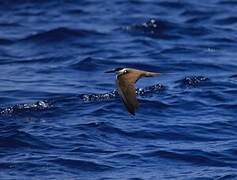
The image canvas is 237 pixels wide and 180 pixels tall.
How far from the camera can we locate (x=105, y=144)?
46.0ft

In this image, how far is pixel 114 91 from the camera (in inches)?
655

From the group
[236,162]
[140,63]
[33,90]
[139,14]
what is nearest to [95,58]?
[140,63]

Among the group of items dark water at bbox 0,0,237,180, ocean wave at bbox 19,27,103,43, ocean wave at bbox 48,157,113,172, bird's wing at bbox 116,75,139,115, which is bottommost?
ocean wave at bbox 48,157,113,172

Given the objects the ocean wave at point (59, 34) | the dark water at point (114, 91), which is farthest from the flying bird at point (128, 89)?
the ocean wave at point (59, 34)

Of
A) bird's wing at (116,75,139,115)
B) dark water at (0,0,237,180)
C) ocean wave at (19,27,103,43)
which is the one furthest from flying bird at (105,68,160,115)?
ocean wave at (19,27,103,43)

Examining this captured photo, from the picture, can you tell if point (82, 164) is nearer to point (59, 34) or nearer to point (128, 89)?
point (128, 89)

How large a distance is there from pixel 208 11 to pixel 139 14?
1.58 metres

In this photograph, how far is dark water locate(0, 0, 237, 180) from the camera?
13.2 m

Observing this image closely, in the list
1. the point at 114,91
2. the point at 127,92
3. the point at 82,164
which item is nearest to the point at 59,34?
the point at 114,91

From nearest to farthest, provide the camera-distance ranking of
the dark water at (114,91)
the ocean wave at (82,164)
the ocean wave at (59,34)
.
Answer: the ocean wave at (82,164) → the dark water at (114,91) → the ocean wave at (59,34)

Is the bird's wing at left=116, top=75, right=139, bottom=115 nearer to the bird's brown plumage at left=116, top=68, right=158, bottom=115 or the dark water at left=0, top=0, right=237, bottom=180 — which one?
the bird's brown plumage at left=116, top=68, right=158, bottom=115

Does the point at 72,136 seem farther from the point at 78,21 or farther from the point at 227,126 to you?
the point at 78,21

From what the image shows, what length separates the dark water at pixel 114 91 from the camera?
13.2 meters

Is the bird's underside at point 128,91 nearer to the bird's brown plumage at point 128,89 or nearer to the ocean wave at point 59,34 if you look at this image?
the bird's brown plumage at point 128,89
